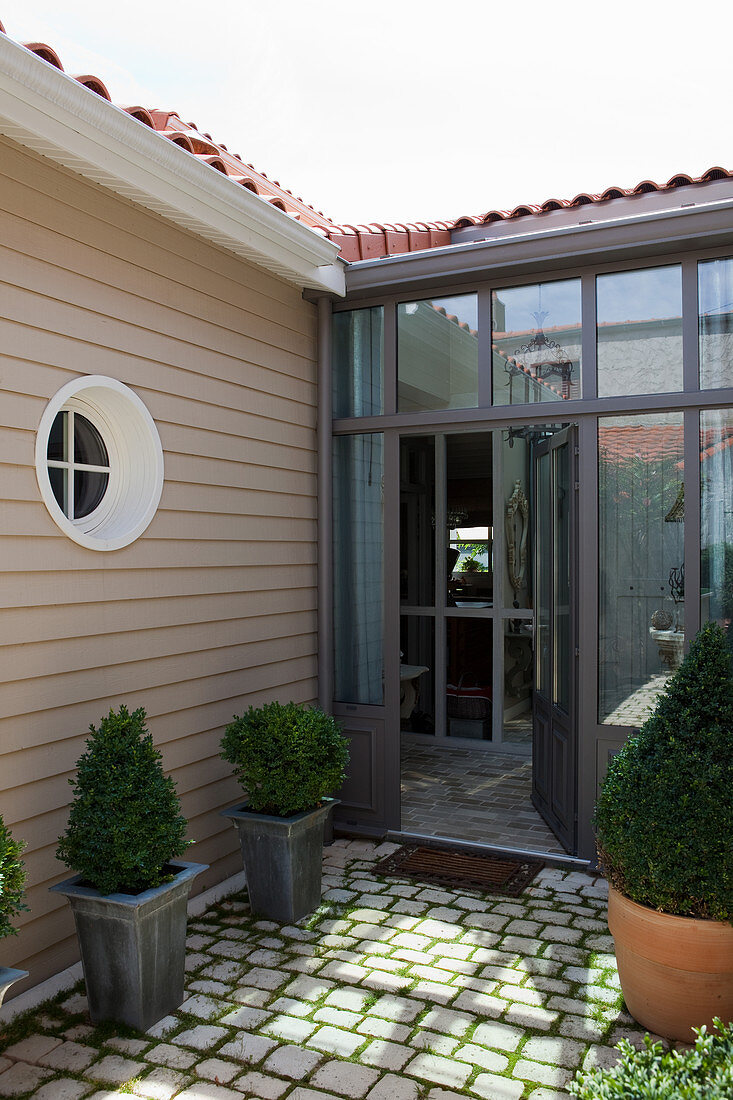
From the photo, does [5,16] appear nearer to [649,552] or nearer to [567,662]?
[649,552]

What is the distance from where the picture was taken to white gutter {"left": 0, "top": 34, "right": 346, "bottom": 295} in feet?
8.28

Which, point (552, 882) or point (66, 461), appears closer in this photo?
point (66, 461)

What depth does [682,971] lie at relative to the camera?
2.62m

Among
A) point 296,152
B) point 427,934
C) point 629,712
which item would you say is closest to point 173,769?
point 427,934

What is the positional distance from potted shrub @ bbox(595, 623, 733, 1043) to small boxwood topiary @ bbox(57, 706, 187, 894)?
152cm

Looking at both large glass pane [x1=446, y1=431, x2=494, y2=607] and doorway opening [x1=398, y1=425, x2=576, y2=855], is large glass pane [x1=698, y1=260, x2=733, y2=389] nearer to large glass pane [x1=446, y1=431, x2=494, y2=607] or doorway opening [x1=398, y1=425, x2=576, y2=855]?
doorway opening [x1=398, y1=425, x2=576, y2=855]

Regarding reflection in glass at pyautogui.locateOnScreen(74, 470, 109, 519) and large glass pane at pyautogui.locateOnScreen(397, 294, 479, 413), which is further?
large glass pane at pyautogui.locateOnScreen(397, 294, 479, 413)

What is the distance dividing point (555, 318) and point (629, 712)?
1.99m

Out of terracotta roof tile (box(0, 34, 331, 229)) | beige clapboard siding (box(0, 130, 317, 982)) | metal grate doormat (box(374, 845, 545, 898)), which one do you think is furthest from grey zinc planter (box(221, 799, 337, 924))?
terracotta roof tile (box(0, 34, 331, 229))

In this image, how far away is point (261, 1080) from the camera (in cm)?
249

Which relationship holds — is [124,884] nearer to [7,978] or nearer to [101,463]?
[7,978]

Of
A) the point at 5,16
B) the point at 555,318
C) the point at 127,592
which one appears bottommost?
the point at 127,592

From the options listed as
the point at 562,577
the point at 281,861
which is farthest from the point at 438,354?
the point at 281,861

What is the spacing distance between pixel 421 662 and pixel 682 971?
4.73 m
